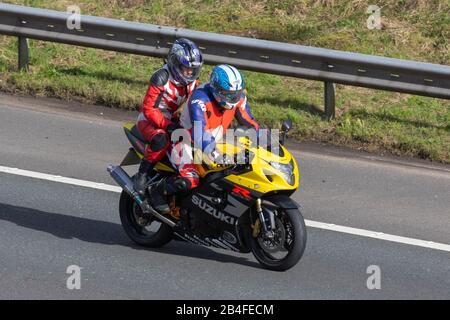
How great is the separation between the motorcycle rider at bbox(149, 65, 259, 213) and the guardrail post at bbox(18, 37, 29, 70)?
6.53 m

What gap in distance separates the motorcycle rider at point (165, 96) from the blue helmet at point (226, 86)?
403mm

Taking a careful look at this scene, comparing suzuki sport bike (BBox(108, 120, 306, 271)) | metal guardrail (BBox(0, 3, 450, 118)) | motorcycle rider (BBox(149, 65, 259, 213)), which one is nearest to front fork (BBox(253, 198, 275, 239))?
suzuki sport bike (BBox(108, 120, 306, 271))

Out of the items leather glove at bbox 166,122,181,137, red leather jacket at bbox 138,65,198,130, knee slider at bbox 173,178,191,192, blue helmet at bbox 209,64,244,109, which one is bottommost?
knee slider at bbox 173,178,191,192

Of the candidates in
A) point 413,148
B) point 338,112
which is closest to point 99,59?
point 338,112

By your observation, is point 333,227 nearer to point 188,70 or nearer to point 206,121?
point 206,121

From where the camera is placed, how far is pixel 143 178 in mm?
9867

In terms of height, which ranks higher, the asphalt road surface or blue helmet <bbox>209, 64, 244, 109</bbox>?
blue helmet <bbox>209, 64, 244, 109</bbox>

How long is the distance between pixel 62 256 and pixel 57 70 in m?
6.42

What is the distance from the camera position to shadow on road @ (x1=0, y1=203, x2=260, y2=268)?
9945mm

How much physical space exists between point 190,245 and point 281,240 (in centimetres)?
133

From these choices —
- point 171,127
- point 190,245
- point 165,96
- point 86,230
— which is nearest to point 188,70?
point 165,96

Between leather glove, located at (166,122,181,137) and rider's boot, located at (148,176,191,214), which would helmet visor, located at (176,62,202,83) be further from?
rider's boot, located at (148,176,191,214)

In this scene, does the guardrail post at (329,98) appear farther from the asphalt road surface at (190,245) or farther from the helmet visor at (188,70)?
the helmet visor at (188,70)

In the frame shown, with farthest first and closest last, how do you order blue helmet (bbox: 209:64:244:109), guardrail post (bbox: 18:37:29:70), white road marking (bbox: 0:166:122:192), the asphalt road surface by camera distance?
guardrail post (bbox: 18:37:29:70) < white road marking (bbox: 0:166:122:192) < blue helmet (bbox: 209:64:244:109) < the asphalt road surface
